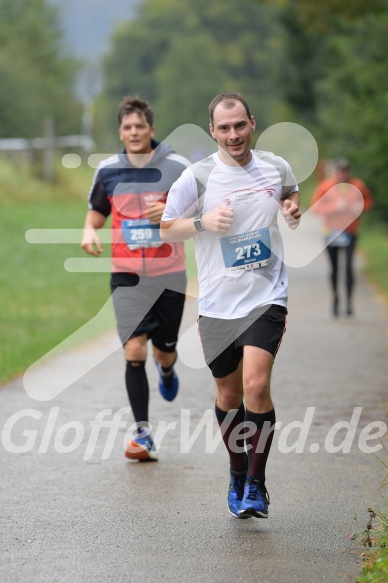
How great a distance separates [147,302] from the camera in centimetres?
816

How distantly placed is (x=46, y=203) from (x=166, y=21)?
88.3 m

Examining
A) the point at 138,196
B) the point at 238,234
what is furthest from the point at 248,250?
the point at 138,196

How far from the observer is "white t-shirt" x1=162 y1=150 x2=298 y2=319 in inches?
250

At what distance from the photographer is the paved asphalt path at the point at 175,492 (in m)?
5.60

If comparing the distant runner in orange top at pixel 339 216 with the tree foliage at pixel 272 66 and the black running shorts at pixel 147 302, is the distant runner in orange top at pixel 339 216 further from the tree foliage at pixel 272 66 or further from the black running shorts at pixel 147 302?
the black running shorts at pixel 147 302

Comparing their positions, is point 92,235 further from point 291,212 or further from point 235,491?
point 235,491

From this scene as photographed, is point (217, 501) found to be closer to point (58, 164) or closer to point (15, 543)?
point (15, 543)

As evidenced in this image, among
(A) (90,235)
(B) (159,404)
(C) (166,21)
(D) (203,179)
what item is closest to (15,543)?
(D) (203,179)

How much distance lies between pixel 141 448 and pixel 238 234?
209 cm

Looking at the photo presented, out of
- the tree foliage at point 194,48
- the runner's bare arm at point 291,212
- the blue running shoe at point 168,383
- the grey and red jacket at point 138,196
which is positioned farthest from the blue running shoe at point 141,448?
the tree foliage at point 194,48

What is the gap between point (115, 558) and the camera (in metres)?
5.67

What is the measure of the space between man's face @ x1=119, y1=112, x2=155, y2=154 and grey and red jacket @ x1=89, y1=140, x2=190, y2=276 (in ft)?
0.34

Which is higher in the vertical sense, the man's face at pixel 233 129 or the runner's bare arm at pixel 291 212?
the man's face at pixel 233 129

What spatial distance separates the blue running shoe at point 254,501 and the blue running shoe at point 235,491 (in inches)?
4.3
